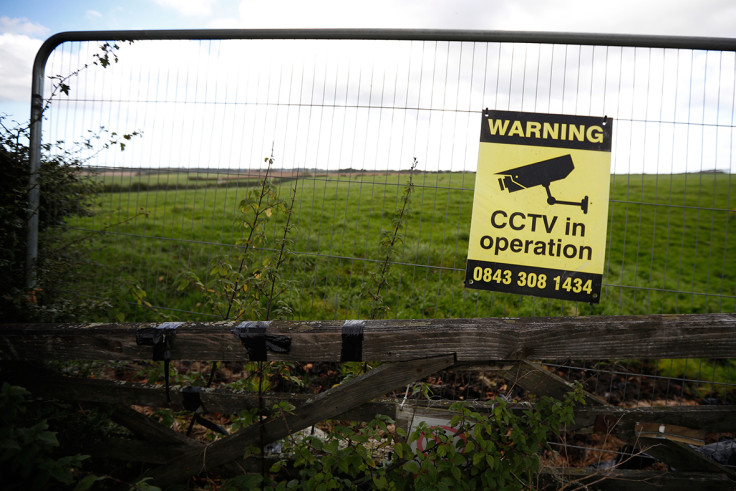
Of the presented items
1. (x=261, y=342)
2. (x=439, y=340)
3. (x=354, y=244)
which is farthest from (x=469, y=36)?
(x=261, y=342)

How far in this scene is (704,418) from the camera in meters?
2.76

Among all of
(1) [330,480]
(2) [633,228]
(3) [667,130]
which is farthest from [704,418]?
(2) [633,228]

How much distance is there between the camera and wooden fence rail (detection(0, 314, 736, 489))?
77.5 inches

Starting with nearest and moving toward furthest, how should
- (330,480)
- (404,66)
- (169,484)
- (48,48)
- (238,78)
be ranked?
(330,480) < (169,484) < (404,66) < (238,78) < (48,48)

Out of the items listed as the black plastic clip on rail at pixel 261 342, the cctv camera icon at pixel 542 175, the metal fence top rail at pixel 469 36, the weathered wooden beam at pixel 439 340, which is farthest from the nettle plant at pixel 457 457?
the metal fence top rail at pixel 469 36

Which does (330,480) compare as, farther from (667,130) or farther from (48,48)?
(48,48)

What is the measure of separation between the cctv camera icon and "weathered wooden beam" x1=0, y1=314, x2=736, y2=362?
131 centimetres

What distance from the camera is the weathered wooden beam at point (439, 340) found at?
1.94 m

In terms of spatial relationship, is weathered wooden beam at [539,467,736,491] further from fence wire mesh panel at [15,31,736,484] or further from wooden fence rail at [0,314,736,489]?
fence wire mesh panel at [15,31,736,484]

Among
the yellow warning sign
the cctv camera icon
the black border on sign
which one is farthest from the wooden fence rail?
the cctv camera icon

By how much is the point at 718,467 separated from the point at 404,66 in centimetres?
303

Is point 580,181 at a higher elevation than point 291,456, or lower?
higher

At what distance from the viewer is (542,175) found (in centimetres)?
321

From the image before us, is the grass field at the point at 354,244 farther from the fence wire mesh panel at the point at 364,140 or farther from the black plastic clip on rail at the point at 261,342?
the black plastic clip on rail at the point at 261,342
